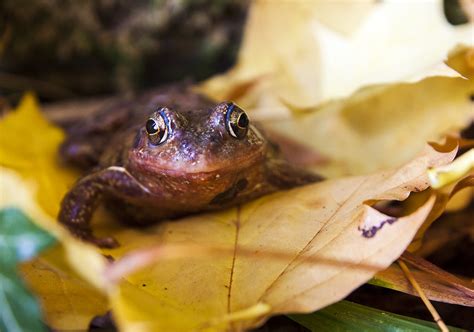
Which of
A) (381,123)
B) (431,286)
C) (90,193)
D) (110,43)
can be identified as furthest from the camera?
(110,43)

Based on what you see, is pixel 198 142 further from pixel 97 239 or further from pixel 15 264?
pixel 15 264

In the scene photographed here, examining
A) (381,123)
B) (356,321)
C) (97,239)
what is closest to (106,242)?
(97,239)

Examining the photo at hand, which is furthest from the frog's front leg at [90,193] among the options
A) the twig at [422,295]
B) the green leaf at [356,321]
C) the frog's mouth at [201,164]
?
the twig at [422,295]

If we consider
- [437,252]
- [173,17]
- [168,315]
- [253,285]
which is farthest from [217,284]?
[173,17]

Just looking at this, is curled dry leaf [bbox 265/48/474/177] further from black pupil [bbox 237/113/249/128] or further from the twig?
the twig

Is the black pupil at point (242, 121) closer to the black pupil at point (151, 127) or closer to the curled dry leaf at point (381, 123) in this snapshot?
the black pupil at point (151, 127)

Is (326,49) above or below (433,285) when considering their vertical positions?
above

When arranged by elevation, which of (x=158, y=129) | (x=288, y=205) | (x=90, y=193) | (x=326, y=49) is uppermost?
(x=158, y=129)

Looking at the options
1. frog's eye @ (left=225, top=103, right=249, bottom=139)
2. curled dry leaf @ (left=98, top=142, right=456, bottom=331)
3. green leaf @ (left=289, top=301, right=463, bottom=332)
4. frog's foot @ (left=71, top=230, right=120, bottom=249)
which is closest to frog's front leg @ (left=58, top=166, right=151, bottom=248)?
frog's foot @ (left=71, top=230, right=120, bottom=249)
